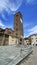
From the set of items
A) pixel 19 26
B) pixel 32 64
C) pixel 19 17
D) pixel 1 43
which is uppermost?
pixel 19 17

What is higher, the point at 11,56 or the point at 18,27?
the point at 18,27

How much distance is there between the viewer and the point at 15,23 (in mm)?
40219

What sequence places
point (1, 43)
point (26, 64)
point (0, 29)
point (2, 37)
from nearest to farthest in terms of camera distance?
point (26, 64) < point (1, 43) < point (2, 37) < point (0, 29)

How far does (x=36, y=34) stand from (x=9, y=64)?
36.5 meters

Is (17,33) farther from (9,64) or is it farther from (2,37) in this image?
(9,64)

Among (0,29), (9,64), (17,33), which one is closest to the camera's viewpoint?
(9,64)

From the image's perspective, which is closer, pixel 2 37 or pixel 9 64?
pixel 9 64

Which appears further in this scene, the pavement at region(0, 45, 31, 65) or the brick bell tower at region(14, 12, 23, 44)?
the brick bell tower at region(14, 12, 23, 44)

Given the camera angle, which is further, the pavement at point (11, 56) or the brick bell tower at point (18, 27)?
the brick bell tower at point (18, 27)

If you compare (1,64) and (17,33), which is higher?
(17,33)

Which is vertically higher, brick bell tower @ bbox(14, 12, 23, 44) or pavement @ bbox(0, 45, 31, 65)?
brick bell tower @ bbox(14, 12, 23, 44)

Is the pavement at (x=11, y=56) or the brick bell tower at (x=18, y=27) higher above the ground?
the brick bell tower at (x=18, y=27)

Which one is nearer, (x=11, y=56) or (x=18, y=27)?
(x=11, y=56)

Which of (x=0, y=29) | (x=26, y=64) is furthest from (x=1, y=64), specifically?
(x=0, y=29)
